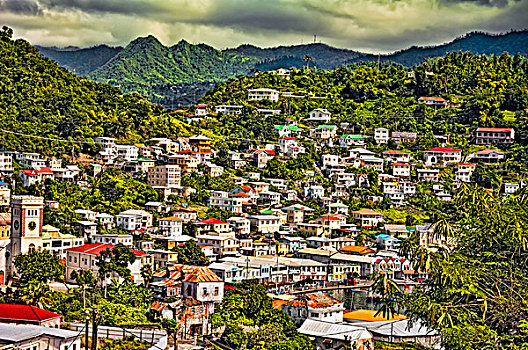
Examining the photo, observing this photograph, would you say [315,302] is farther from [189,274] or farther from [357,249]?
[357,249]

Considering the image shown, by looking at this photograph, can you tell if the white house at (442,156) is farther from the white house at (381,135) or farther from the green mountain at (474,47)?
the green mountain at (474,47)

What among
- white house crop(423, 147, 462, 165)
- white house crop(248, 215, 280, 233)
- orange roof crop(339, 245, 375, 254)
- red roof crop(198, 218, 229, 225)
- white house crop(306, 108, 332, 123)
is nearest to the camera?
red roof crop(198, 218, 229, 225)

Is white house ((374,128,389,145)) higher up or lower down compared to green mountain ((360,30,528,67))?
lower down

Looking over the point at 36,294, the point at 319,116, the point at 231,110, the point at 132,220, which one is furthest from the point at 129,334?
the point at 319,116

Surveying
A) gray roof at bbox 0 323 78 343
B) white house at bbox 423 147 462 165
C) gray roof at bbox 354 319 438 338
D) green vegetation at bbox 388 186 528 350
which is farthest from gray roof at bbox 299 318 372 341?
white house at bbox 423 147 462 165

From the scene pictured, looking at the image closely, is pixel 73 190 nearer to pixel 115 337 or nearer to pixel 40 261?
pixel 40 261

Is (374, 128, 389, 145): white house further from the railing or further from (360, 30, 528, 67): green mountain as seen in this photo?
(360, 30, 528, 67): green mountain

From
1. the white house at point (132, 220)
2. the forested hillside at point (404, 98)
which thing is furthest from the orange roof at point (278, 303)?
the forested hillside at point (404, 98)
